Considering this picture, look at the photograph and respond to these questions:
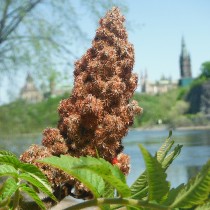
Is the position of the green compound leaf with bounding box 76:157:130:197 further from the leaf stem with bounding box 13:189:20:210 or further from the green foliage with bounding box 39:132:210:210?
the leaf stem with bounding box 13:189:20:210

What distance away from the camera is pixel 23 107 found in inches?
619

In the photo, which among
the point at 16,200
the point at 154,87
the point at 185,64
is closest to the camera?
the point at 16,200

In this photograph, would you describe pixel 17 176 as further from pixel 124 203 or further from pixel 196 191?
pixel 196 191

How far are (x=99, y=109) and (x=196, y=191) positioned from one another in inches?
56.8

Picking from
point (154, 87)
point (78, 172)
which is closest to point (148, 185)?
point (78, 172)

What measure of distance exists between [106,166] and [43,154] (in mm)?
1477

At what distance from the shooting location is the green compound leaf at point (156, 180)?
820 mm

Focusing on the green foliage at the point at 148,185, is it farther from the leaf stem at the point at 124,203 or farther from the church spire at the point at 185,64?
the church spire at the point at 185,64

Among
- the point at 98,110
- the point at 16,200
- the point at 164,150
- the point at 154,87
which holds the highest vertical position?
the point at 154,87

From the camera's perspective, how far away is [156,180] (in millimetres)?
844

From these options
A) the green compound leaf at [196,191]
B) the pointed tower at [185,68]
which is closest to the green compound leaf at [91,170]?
the green compound leaf at [196,191]

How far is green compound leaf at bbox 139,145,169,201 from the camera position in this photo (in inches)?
32.3

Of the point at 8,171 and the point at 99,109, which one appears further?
the point at 99,109

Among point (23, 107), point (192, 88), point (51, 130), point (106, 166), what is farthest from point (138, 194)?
point (192, 88)
